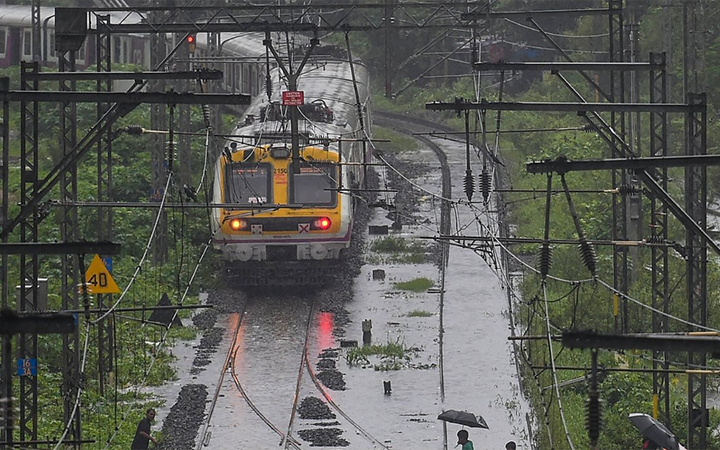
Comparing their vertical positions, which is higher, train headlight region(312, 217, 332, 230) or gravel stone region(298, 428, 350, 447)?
train headlight region(312, 217, 332, 230)

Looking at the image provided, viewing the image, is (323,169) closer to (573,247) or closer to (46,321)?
(573,247)

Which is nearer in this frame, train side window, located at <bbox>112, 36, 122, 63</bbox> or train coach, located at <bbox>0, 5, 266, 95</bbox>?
train coach, located at <bbox>0, 5, 266, 95</bbox>

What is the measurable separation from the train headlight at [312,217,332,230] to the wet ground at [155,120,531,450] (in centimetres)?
155

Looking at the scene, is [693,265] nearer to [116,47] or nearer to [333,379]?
[333,379]

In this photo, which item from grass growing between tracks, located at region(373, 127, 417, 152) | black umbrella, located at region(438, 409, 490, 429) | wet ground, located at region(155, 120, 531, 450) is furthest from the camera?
grass growing between tracks, located at region(373, 127, 417, 152)

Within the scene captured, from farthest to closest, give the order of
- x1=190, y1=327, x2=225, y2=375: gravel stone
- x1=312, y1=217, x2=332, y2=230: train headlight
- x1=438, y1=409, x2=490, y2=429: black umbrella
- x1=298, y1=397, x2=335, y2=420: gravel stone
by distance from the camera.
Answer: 1. x1=312, y1=217, x2=332, y2=230: train headlight
2. x1=190, y1=327, x2=225, y2=375: gravel stone
3. x1=298, y1=397, x2=335, y2=420: gravel stone
4. x1=438, y1=409, x2=490, y2=429: black umbrella

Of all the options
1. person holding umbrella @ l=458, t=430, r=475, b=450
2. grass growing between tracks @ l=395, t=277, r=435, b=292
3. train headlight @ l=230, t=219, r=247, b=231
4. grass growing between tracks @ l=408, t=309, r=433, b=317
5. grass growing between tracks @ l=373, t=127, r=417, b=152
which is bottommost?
person holding umbrella @ l=458, t=430, r=475, b=450

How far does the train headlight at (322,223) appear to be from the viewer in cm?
2839

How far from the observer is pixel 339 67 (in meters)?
38.9

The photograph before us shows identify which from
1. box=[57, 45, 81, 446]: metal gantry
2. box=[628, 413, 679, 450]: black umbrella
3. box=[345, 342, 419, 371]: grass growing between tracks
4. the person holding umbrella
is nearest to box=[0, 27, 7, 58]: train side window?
box=[345, 342, 419, 371]: grass growing between tracks

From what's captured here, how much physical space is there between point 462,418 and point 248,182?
360 inches

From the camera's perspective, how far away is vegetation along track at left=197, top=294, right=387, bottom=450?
21.4m

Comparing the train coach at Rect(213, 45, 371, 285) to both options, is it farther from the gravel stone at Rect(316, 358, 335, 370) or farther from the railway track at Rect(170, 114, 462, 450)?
the gravel stone at Rect(316, 358, 335, 370)

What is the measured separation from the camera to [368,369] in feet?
82.5
